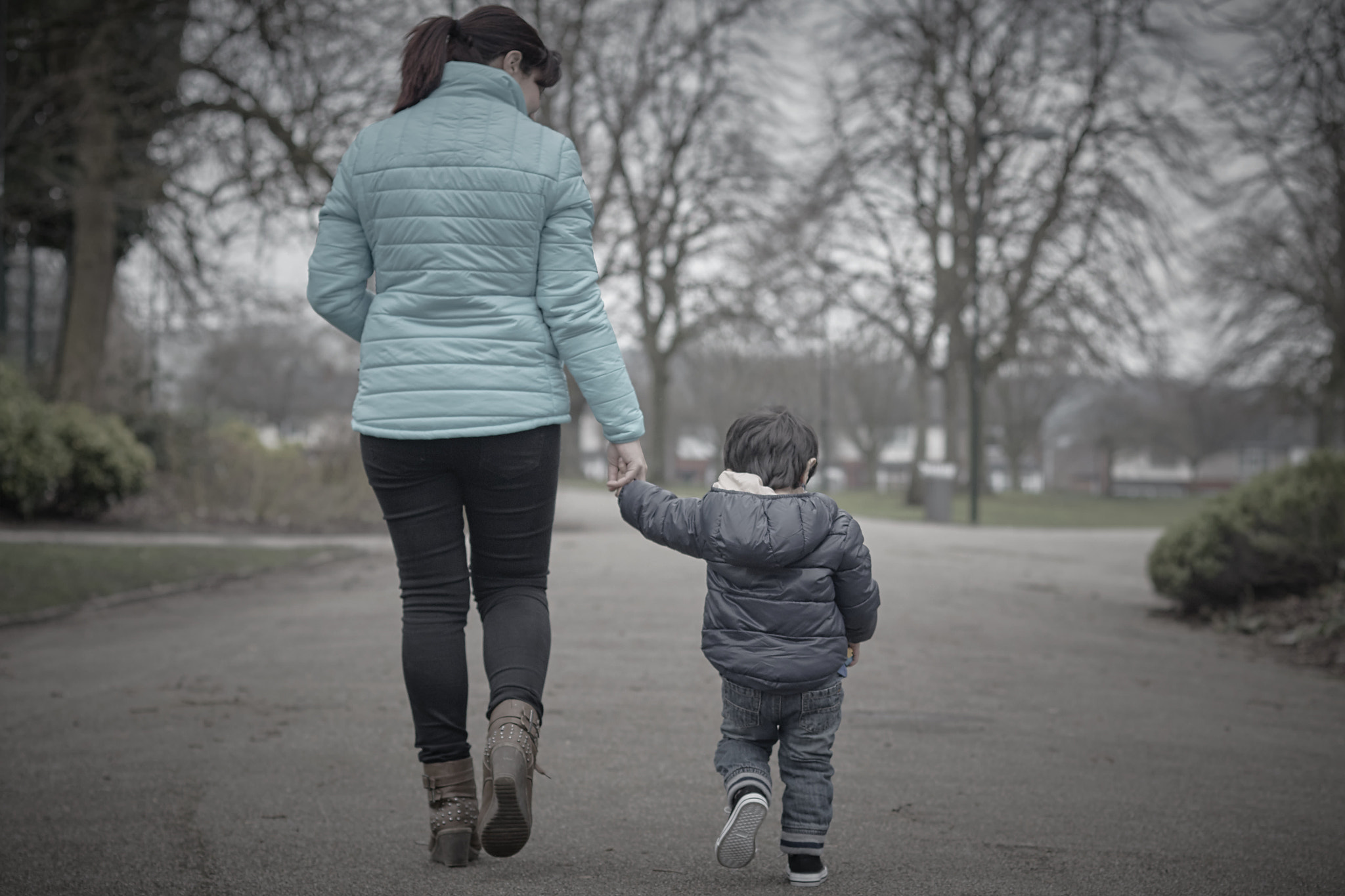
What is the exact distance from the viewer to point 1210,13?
735 cm

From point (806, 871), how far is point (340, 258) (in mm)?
1781

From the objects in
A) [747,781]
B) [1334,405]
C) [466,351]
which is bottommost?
[747,781]

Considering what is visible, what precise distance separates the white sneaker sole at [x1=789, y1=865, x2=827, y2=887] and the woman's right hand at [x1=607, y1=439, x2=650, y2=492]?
3.15 ft

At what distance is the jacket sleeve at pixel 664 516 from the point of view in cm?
274

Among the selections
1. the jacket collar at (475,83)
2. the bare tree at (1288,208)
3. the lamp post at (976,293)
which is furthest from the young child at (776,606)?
the lamp post at (976,293)

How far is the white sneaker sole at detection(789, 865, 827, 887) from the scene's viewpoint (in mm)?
2773

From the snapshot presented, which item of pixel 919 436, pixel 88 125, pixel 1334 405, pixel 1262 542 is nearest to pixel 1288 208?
pixel 1334 405

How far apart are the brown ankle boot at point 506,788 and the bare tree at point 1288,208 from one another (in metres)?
6.41

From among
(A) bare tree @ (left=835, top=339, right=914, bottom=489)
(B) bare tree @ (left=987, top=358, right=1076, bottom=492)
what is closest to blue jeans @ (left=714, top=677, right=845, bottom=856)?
(A) bare tree @ (left=835, top=339, right=914, bottom=489)

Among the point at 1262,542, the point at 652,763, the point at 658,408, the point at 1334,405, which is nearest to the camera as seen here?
the point at 652,763

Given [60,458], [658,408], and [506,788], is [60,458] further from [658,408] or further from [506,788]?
[658,408]

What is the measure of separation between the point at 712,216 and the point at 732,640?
2301cm

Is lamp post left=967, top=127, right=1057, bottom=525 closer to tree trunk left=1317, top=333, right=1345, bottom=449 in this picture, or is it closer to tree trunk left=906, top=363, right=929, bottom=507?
tree trunk left=906, top=363, right=929, bottom=507

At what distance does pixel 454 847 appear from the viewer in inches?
112
